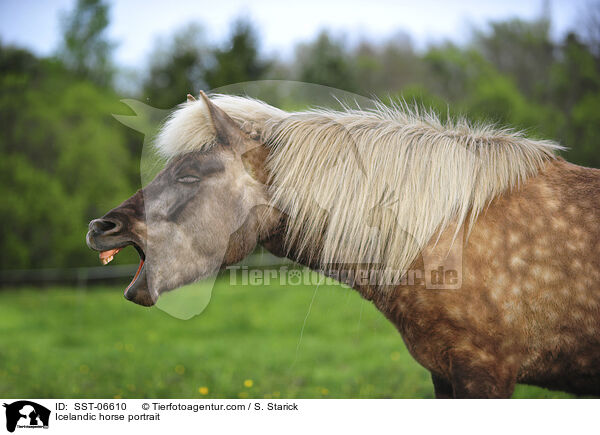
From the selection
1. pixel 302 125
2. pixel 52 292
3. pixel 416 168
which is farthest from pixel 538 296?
pixel 52 292

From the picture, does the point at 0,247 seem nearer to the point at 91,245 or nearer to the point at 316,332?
the point at 316,332

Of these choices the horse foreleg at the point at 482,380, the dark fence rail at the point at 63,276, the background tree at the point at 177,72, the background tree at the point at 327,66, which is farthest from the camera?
the background tree at the point at 327,66

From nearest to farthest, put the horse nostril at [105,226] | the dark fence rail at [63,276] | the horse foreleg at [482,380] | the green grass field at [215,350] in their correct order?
the horse foreleg at [482,380] → the horse nostril at [105,226] → the green grass field at [215,350] → the dark fence rail at [63,276]

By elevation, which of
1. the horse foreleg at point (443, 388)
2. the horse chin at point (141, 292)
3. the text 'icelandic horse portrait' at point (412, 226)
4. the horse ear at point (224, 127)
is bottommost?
the horse foreleg at point (443, 388)

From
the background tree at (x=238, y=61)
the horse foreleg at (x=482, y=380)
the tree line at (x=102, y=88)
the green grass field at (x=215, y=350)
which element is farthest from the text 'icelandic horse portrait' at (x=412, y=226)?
the background tree at (x=238, y=61)

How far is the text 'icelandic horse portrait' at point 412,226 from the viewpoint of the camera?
2.55 meters

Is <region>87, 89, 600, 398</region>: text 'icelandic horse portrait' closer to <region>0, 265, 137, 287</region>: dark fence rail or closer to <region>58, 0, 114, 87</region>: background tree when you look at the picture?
<region>0, 265, 137, 287</region>: dark fence rail

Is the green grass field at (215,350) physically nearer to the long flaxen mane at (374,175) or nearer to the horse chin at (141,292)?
the long flaxen mane at (374,175)

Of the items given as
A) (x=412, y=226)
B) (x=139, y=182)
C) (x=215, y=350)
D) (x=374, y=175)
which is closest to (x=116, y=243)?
(x=374, y=175)

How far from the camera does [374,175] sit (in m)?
2.76

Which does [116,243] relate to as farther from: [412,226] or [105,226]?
[412,226]
